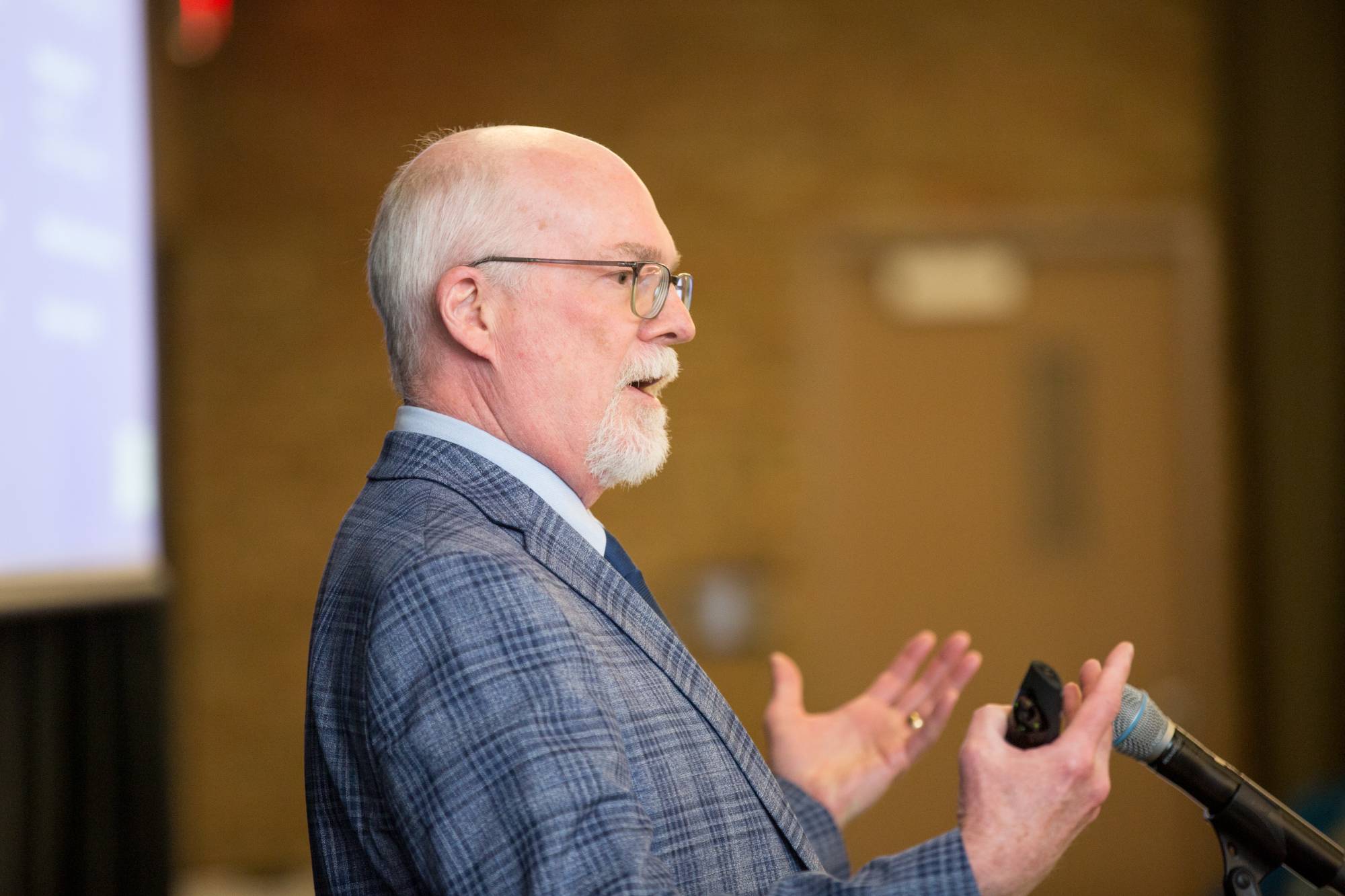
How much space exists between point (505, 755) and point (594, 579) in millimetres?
230

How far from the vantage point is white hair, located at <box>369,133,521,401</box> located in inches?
47.1

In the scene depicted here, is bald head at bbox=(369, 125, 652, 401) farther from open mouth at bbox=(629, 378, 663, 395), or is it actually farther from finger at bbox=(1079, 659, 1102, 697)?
finger at bbox=(1079, 659, 1102, 697)

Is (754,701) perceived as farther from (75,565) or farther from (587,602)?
(587,602)

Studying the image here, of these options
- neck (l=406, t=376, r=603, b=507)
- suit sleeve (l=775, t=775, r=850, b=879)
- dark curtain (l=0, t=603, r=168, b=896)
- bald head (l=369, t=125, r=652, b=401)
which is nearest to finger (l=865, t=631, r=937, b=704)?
suit sleeve (l=775, t=775, r=850, b=879)

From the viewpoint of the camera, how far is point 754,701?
3.80 metres

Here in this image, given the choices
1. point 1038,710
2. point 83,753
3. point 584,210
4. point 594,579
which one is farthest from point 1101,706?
point 83,753

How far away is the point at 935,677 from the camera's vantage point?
1592 mm

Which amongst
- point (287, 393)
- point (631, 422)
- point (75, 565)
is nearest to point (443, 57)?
point (287, 393)

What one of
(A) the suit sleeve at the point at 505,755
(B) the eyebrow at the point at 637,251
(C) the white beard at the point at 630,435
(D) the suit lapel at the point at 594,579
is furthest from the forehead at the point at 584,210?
(A) the suit sleeve at the point at 505,755

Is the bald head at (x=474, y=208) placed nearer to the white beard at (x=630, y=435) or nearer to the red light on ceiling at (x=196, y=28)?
the white beard at (x=630, y=435)

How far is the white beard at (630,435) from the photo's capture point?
3.97 ft

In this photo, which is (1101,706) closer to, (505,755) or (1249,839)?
(1249,839)

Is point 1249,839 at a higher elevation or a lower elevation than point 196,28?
lower

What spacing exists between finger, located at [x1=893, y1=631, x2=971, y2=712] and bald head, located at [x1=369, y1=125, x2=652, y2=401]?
70cm
